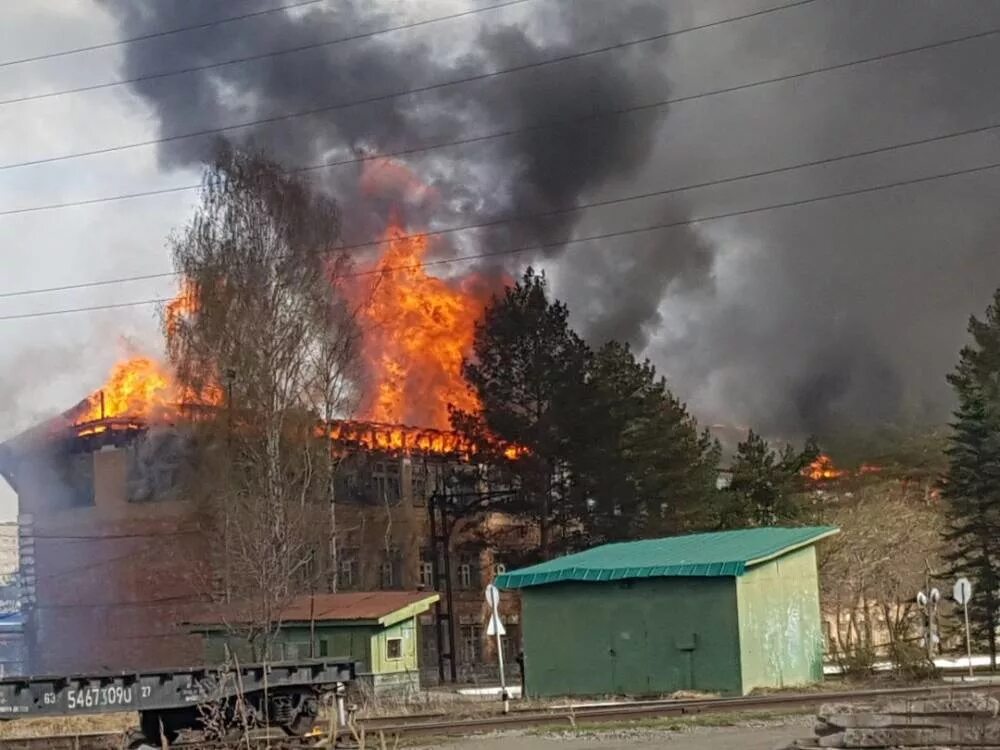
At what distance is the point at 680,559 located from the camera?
27.4 m

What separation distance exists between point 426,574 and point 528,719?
3508cm

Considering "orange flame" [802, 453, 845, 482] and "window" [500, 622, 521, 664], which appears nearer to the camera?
"window" [500, 622, 521, 664]

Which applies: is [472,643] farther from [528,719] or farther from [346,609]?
[528,719]

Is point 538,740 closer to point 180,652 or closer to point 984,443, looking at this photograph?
point 984,443

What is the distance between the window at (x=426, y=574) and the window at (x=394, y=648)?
2051 cm

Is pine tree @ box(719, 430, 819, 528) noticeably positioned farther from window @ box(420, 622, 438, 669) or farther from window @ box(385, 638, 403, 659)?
window @ box(385, 638, 403, 659)

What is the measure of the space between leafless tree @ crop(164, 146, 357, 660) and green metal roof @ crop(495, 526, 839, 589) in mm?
9736

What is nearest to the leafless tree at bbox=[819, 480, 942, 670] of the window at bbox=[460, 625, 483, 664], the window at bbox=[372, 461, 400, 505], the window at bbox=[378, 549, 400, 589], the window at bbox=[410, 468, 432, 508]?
the window at bbox=[460, 625, 483, 664]

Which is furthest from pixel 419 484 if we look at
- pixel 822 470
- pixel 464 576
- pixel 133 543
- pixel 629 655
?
pixel 629 655

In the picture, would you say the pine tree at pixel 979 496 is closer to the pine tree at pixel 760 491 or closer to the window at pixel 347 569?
the pine tree at pixel 760 491

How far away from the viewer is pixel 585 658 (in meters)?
27.5

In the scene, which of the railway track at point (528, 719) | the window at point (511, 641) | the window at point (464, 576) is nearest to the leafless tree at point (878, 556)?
the window at point (511, 641)

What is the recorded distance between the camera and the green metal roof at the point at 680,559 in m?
26.2

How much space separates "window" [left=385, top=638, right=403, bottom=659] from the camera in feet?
105
